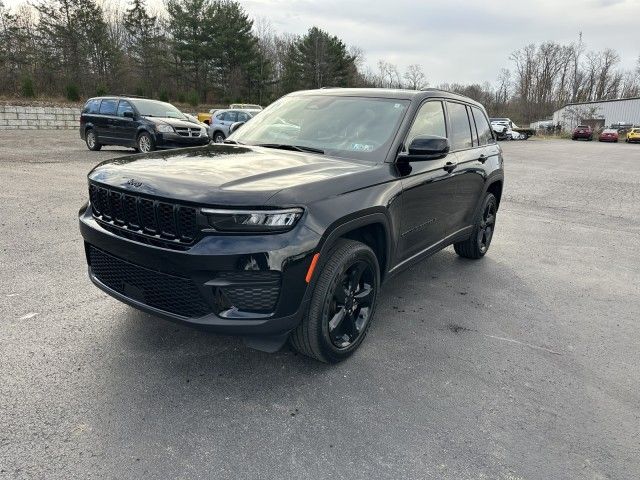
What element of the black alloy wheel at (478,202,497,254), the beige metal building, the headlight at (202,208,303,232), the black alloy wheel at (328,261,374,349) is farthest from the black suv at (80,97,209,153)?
the beige metal building

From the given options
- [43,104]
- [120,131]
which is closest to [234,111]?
[120,131]

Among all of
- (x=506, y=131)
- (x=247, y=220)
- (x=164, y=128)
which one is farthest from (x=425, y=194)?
(x=506, y=131)

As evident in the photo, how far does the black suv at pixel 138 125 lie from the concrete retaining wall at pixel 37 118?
14.0m

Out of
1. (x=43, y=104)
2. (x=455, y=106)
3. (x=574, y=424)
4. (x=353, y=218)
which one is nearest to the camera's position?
(x=574, y=424)

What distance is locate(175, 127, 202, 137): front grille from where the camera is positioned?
14023 millimetres

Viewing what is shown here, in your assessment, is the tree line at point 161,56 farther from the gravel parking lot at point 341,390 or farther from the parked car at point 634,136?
the gravel parking lot at point 341,390

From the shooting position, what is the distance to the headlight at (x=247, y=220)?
2402 millimetres

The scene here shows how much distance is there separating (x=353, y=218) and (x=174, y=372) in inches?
58.2

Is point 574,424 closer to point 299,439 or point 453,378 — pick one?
point 453,378

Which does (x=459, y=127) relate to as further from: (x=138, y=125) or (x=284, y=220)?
(x=138, y=125)

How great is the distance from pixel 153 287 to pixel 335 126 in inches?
77.1

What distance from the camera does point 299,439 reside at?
94.4 inches

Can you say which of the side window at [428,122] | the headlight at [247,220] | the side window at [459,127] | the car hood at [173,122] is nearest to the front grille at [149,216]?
the headlight at [247,220]

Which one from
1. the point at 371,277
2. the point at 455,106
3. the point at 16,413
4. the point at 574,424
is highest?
the point at 455,106
